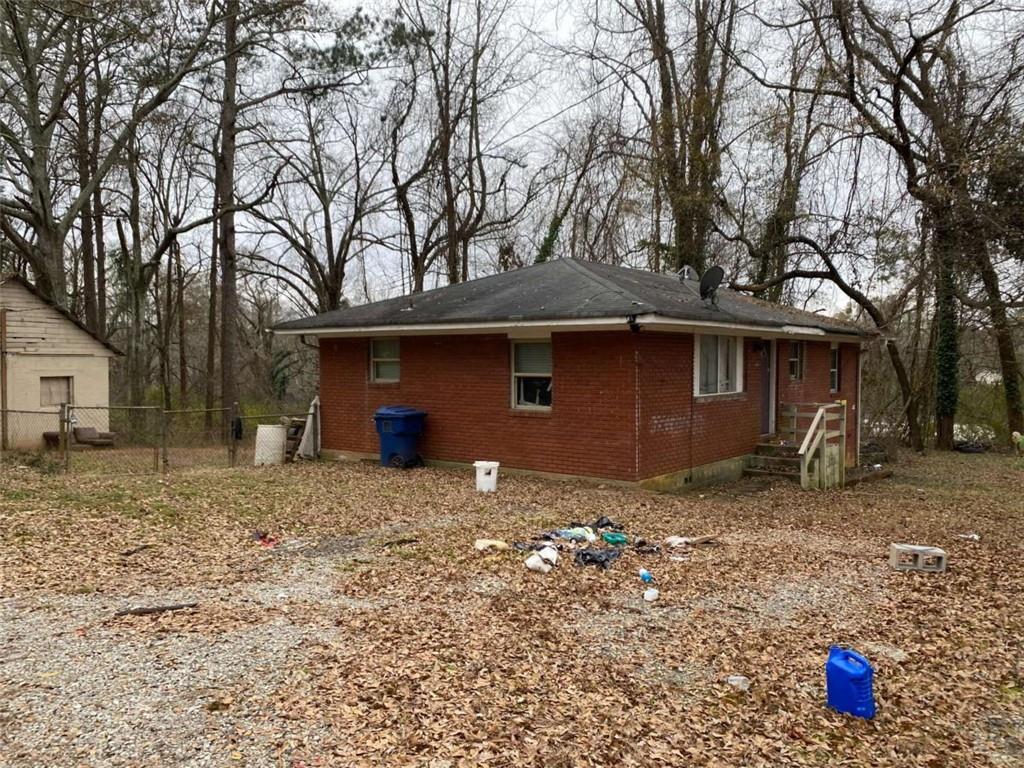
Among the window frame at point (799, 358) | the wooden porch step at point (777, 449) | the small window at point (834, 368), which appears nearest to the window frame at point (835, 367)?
the small window at point (834, 368)

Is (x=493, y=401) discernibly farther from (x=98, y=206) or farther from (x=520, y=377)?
(x=98, y=206)

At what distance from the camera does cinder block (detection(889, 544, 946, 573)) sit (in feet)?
22.0

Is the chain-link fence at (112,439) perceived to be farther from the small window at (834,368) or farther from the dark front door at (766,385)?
the small window at (834,368)

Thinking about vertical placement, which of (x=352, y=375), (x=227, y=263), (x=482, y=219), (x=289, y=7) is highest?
(x=289, y=7)

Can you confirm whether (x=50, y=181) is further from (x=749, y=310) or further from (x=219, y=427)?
(x=749, y=310)

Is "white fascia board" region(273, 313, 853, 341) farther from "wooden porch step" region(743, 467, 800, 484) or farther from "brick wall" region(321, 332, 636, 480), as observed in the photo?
"wooden porch step" region(743, 467, 800, 484)

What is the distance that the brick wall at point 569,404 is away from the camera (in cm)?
1116

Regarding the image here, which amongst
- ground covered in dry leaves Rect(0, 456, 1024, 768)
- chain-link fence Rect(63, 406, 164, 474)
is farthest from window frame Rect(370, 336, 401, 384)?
ground covered in dry leaves Rect(0, 456, 1024, 768)

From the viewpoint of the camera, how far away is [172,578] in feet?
20.5

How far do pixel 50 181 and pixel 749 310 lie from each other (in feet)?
72.1

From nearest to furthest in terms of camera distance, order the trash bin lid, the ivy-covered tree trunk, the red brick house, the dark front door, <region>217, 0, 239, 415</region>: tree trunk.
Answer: the red brick house
the trash bin lid
the dark front door
the ivy-covered tree trunk
<region>217, 0, 239, 415</region>: tree trunk

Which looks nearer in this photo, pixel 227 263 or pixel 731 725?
pixel 731 725

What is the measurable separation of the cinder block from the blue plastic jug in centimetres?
320

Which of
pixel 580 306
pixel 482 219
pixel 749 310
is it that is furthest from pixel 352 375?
Answer: pixel 482 219
